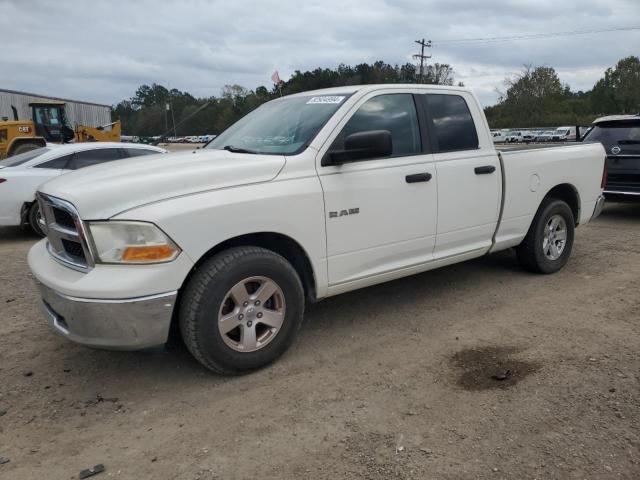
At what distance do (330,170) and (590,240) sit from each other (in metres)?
5.10

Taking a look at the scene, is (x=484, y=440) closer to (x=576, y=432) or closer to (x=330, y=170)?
(x=576, y=432)

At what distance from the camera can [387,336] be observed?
4.13m

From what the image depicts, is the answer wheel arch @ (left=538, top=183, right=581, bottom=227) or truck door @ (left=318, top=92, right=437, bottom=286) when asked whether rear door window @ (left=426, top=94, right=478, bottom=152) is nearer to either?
truck door @ (left=318, top=92, right=437, bottom=286)

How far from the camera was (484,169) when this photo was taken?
4.68 meters

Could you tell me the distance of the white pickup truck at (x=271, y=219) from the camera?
3.02m

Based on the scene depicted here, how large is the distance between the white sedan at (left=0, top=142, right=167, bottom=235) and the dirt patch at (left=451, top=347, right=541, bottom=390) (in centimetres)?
519

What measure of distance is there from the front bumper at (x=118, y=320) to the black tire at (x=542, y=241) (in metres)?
3.82

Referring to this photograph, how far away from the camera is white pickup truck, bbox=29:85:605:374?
302cm

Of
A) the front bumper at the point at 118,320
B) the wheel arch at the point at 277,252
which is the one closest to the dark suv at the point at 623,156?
the wheel arch at the point at 277,252

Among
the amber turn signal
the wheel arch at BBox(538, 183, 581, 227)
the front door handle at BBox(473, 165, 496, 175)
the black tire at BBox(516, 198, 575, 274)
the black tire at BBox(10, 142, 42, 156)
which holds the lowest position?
the black tire at BBox(516, 198, 575, 274)

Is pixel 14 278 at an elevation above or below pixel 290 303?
below

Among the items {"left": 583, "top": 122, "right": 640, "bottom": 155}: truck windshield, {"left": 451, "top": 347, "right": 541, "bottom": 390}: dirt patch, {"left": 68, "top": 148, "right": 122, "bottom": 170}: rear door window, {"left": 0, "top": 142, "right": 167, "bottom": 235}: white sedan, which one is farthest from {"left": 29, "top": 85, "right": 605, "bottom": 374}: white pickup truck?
{"left": 68, "top": 148, "right": 122, "bottom": 170}: rear door window

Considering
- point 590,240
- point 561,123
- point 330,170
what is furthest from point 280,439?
point 561,123

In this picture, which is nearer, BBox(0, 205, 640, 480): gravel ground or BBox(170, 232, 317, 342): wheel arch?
BBox(0, 205, 640, 480): gravel ground
